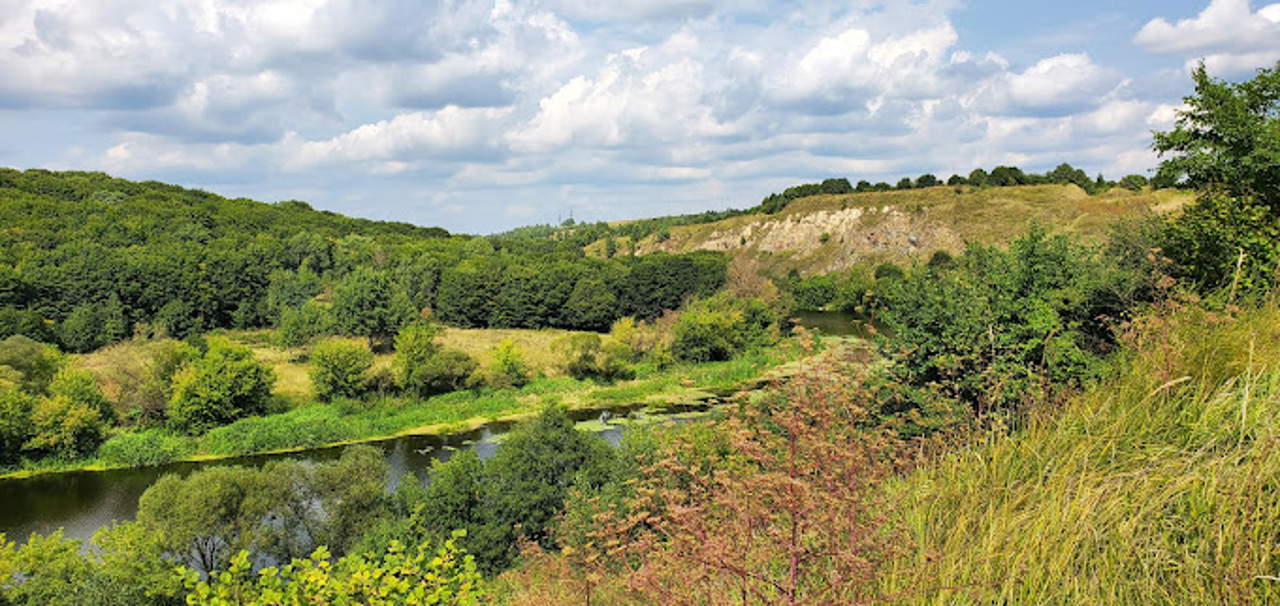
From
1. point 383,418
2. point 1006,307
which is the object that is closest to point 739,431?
point 1006,307

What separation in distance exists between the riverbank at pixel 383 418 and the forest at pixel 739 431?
23 centimetres

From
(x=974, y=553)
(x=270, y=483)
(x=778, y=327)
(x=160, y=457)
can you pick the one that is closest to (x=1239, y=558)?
(x=974, y=553)

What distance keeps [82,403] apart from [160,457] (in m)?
4.73

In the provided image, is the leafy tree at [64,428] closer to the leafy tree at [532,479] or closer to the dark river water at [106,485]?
the dark river water at [106,485]

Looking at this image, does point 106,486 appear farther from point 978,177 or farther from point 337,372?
point 978,177

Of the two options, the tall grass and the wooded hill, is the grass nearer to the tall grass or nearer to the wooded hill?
the wooded hill

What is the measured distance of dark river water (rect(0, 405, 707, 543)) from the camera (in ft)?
80.7

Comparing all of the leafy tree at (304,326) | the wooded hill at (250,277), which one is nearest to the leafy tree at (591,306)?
the wooded hill at (250,277)

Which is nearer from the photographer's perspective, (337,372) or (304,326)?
(337,372)

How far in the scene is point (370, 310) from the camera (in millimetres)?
50438

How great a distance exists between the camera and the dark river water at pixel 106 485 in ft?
80.7

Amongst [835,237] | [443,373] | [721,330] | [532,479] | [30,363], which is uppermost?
[835,237]

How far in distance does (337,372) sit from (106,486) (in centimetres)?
1215

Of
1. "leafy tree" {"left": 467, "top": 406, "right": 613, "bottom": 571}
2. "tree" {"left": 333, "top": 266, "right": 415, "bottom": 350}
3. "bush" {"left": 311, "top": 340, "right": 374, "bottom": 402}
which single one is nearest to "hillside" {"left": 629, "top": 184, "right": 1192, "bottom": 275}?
"tree" {"left": 333, "top": 266, "right": 415, "bottom": 350}
